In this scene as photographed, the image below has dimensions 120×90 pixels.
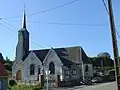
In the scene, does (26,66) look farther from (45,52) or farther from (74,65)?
(74,65)

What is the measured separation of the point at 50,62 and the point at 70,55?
194 inches

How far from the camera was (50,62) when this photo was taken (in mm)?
55281

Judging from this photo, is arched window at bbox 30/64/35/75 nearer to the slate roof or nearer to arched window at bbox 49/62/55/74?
the slate roof

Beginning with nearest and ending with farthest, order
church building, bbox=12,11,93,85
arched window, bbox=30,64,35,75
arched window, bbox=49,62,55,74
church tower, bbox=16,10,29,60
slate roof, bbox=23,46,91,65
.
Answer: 1. church building, bbox=12,11,93,85
2. slate roof, bbox=23,46,91,65
3. arched window, bbox=49,62,55,74
4. arched window, bbox=30,64,35,75
5. church tower, bbox=16,10,29,60

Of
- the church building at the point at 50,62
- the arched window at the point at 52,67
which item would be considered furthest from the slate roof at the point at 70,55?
the arched window at the point at 52,67

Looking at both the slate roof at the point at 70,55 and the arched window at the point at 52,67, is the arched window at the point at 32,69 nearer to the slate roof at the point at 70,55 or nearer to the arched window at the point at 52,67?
the slate roof at the point at 70,55

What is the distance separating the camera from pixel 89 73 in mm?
56875

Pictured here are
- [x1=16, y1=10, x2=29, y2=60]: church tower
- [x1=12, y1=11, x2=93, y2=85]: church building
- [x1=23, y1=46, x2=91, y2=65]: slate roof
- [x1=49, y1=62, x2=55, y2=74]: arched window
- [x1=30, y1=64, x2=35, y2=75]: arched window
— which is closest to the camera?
[x1=12, y1=11, x2=93, y2=85]: church building

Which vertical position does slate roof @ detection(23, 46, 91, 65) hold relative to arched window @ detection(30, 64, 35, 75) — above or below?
above

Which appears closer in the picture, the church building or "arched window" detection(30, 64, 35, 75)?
the church building

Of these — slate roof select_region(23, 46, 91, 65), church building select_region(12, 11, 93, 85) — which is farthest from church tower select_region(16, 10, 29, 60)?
slate roof select_region(23, 46, 91, 65)

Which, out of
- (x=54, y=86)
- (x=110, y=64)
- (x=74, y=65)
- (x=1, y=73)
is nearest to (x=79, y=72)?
(x=74, y=65)

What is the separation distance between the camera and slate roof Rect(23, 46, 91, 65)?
54.9 meters

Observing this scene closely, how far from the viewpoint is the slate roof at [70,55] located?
180 ft
